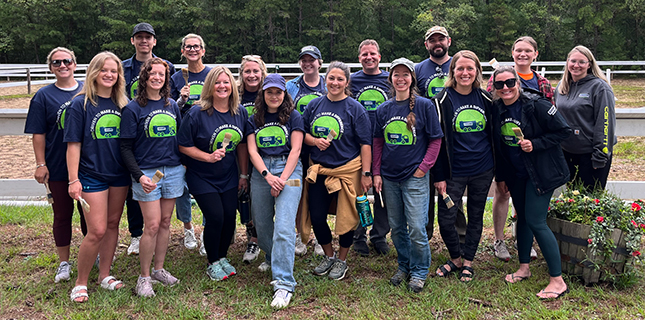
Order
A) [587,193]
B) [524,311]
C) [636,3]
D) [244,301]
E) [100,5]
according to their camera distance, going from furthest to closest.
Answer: [100,5], [636,3], [587,193], [244,301], [524,311]

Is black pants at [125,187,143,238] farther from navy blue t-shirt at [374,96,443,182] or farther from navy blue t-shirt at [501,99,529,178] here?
navy blue t-shirt at [501,99,529,178]

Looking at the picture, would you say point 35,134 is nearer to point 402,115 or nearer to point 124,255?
point 124,255

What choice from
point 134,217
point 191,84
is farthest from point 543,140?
point 134,217

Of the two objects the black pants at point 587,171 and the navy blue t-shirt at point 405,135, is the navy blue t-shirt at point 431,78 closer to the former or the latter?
the navy blue t-shirt at point 405,135

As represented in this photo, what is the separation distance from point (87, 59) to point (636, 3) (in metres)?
39.7

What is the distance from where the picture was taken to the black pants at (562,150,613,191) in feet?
15.3

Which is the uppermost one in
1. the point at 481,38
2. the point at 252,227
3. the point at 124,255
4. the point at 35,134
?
the point at 481,38

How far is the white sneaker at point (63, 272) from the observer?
15.1 ft

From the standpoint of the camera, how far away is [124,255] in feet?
17.3

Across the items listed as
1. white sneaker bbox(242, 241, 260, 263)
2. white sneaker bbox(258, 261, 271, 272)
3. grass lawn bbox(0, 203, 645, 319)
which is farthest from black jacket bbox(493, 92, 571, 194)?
white sneaker bbox(242, 241, 260, 263)

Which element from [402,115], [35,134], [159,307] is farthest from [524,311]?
[35,134]

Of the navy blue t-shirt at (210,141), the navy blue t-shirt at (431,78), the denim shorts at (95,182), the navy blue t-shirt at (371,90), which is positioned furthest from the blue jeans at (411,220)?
the denim shorts at (95,182)

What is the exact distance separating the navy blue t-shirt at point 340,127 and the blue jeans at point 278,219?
33cm

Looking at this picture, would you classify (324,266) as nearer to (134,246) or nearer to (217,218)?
(217,218)
